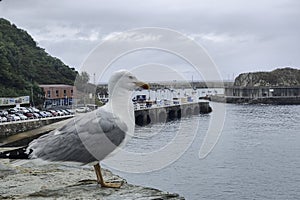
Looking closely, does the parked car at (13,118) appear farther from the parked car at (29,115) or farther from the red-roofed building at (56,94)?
the red-roofed building at (56,94)

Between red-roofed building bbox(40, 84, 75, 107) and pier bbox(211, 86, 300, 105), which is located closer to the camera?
red-roofed building bbox(40, 84, 75, 107)

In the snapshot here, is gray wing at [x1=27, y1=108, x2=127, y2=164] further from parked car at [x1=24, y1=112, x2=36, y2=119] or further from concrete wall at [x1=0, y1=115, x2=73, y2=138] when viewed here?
parked car at [x1=24, y1=112, x2=36, y2=119]

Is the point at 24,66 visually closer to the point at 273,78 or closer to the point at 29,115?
the point at 29,115

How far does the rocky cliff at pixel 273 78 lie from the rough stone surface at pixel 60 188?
11485 cm

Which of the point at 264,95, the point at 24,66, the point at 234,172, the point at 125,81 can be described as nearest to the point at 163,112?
the point at 24,66

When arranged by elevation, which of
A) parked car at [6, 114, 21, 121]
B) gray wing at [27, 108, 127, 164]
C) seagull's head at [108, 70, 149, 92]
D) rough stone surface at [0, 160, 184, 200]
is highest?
seagull's head at [108, 70, 149, 92]

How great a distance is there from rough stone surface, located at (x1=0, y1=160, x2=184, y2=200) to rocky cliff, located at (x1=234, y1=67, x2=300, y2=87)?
4522 inches

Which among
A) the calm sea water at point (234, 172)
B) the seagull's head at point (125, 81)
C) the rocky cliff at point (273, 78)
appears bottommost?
the calm sea water at point (234, 172)

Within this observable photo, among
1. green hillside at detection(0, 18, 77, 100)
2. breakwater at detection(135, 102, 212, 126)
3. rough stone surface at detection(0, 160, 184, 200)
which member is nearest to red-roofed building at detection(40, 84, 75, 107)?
green hillside at detection(0, 18, 77, 100)

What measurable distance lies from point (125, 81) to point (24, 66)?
62.2m

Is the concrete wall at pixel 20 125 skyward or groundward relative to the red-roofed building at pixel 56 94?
groundward

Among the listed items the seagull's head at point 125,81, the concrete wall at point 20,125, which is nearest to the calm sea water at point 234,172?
the concrete wall at point 20,125

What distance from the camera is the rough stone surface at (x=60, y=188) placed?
534 centimetres

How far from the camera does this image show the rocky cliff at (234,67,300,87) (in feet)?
385
